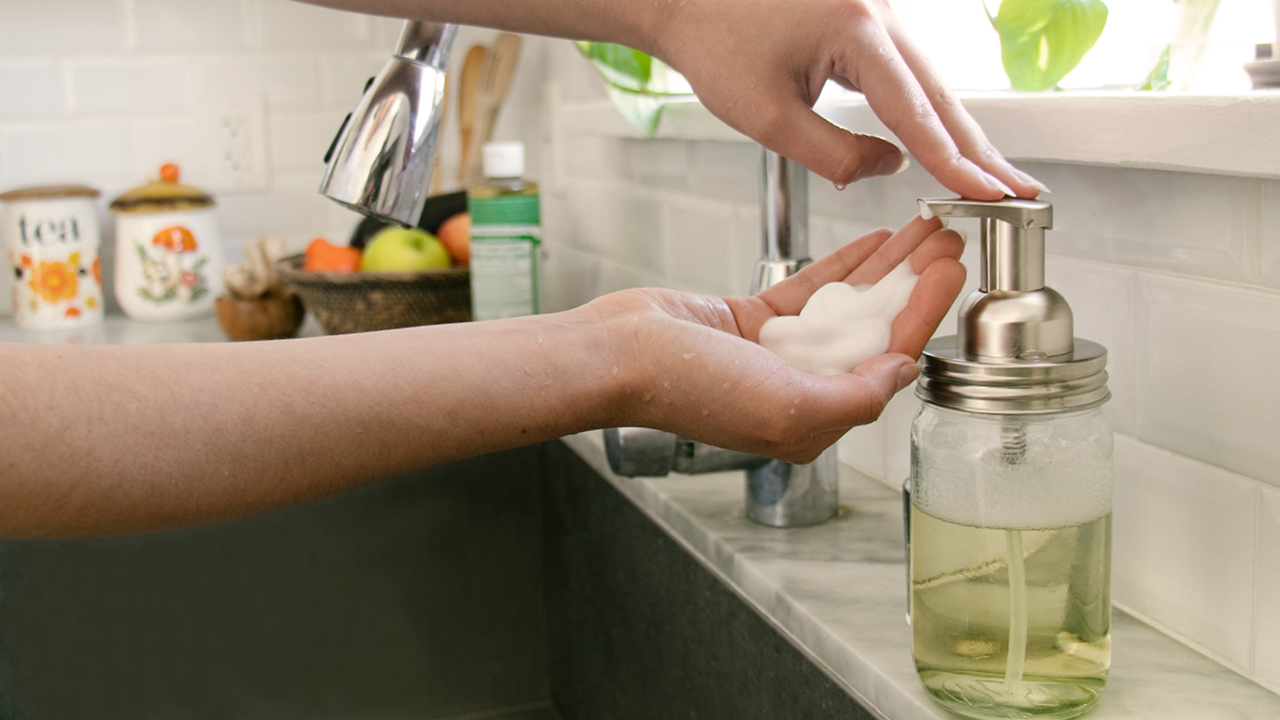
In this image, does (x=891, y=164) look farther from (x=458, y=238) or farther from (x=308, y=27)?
(x=308, y=27)

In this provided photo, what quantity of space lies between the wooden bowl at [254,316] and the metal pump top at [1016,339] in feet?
3.56

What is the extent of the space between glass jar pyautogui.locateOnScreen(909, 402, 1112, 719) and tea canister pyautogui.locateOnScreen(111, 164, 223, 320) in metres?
1.28

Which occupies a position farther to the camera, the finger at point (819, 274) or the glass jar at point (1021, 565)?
the finger at point (819, 274)

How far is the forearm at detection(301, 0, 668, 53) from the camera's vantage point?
0.70 meters

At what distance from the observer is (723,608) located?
2.37 feet

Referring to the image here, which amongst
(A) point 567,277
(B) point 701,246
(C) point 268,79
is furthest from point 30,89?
(B) point 701,246

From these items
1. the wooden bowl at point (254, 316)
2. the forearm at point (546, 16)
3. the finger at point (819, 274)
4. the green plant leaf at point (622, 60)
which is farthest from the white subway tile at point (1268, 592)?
the wooden bowl at point (254, 316)

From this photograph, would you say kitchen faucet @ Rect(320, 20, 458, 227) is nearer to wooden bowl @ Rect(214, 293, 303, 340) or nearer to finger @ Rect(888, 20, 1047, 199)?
finger @ Rect(888, 20, 1047, 199)

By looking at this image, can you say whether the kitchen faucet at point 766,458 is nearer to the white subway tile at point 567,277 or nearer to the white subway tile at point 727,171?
the white subway tile at point 727,171

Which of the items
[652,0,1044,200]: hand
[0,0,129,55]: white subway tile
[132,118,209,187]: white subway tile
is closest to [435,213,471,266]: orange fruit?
[132,118,209,187]: white subway tile

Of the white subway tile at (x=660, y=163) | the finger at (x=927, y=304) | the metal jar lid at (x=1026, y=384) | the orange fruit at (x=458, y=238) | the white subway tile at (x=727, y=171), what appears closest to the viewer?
the metal jar lid at (x=1026, y=384)

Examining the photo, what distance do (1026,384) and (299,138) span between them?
141 centimetres

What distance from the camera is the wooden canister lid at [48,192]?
1457mm

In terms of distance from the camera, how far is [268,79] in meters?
1.64
